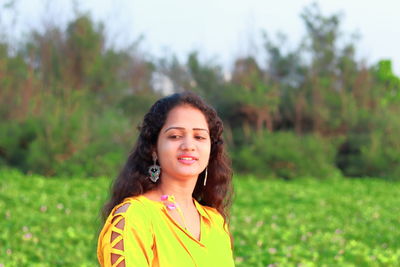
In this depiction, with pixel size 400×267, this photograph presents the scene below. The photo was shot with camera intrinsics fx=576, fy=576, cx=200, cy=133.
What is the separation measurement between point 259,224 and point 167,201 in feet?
16.5

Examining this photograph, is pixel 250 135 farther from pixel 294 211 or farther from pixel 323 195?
pixel 294 211

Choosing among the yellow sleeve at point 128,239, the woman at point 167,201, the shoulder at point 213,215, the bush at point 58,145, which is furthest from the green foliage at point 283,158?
the yellow sleeve at point 128,239

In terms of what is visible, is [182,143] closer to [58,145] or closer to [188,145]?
[188,145]

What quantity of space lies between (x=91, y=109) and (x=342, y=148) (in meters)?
7.26

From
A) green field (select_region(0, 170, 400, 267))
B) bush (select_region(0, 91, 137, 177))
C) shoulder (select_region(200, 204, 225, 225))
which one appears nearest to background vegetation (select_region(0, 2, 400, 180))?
bush (select_region(0, 91, 137, 177))

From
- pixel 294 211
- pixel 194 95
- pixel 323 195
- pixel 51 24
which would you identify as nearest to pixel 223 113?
pixel 51 24

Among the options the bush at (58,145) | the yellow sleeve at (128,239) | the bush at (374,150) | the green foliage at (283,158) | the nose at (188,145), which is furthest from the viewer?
the bush at (374,150)

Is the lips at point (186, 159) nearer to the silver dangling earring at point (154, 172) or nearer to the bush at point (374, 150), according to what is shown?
the silver dangling earring at point (154, 172)

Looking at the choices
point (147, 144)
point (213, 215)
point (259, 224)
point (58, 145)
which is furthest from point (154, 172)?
point (58, 145)

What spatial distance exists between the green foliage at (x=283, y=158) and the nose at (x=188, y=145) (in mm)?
11523

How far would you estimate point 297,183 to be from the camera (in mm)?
12375

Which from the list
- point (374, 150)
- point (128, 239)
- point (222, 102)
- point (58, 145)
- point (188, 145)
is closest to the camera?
point (128, 239)

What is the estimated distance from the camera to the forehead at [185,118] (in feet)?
6.13

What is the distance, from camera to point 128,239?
1.68 meters
